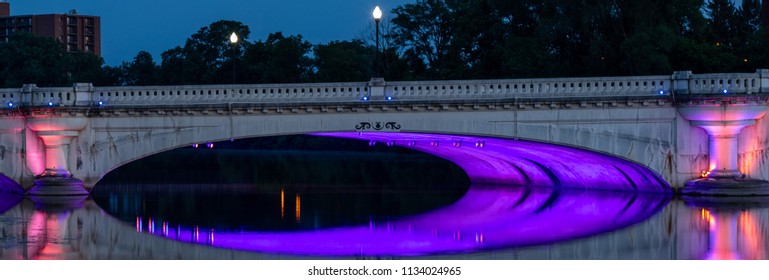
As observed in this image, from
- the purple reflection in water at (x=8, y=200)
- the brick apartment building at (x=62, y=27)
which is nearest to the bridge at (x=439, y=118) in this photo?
the purple reflection in water at (x=8, y=200)

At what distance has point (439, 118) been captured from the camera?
42.5 metres

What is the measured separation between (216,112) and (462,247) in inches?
614

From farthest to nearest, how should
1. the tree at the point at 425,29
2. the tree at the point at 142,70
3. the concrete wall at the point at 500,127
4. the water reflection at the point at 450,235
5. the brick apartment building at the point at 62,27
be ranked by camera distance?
1. the brick apartment building at the point at 62,27
2. the tree at the point at 142,70
3. the tree at the point at 425,29
4. the concrete wall at the point at 500,127
5. the water reflection at the point at 450,235

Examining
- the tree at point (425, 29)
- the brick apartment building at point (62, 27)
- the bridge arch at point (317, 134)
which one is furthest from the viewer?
the brick apartment building at point (62, 27)

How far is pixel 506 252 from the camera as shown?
93.0ft

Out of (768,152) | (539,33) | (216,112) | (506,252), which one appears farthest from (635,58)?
(506,252)

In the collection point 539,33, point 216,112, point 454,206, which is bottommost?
point 454,206

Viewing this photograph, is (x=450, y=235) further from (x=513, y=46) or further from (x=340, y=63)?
(x=340, y=63)

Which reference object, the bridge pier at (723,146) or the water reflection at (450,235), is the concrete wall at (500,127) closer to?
the bridge pier at (723,146)

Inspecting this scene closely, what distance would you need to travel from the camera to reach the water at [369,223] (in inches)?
1133

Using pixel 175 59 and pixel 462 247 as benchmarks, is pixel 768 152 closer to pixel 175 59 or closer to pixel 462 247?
pixel 462 247

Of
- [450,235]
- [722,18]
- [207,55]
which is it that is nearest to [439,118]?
[450,235]

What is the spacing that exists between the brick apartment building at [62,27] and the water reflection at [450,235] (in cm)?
14460

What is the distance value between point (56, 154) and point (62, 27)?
5798 inches
